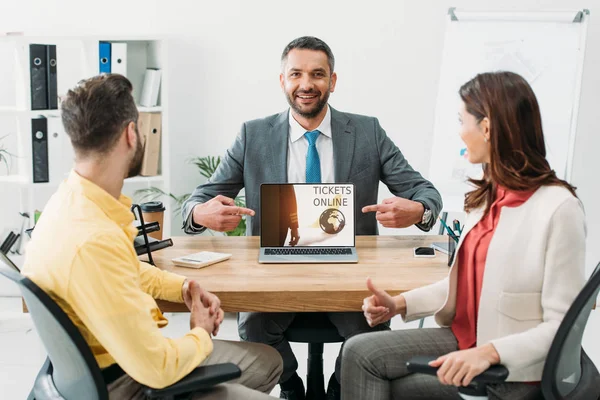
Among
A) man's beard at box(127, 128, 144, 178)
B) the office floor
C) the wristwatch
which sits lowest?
the office floor

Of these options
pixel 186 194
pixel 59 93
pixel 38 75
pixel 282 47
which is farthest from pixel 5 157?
pixel 282 47

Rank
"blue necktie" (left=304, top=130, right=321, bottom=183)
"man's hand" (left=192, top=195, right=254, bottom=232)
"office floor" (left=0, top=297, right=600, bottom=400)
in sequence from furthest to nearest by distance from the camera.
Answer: "office floor" (left=0, top=297, right=600, bottom=400) < "blue necktie" (left=304, top=130, right=321, bottom=183) < "man's hand" (left=192, top=195, right=254, bottom=232)

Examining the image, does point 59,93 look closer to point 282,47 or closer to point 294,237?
point 282,47

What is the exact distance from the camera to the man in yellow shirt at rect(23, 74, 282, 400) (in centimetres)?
164

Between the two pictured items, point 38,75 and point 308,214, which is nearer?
point 308,214

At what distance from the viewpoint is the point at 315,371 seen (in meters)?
2.83

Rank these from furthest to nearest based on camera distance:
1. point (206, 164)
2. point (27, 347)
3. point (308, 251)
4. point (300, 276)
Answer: point (206, 164)
point (27, 347)
point (308, 251)
point (300, 276)

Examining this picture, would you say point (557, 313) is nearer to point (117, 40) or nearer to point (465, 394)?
point (465, 394)

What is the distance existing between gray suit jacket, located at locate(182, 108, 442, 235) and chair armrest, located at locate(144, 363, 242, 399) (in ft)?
4.34

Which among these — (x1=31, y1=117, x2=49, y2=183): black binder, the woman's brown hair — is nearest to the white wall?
(x1=31, y1=117, x2=49, y2=183): black binder

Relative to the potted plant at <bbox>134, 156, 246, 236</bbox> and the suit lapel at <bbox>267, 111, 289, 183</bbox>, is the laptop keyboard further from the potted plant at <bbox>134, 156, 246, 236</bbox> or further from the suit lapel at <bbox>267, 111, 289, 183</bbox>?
the potted plant at <bbox>134, 156, 246, 236</bbox>

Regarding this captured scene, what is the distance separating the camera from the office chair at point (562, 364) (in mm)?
1701

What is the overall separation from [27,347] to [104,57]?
155 cm

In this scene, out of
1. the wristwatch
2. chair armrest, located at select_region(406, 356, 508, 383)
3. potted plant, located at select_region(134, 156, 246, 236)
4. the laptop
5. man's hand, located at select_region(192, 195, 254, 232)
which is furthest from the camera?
potted plant, located at select_region(134, 156, 246, 236)
